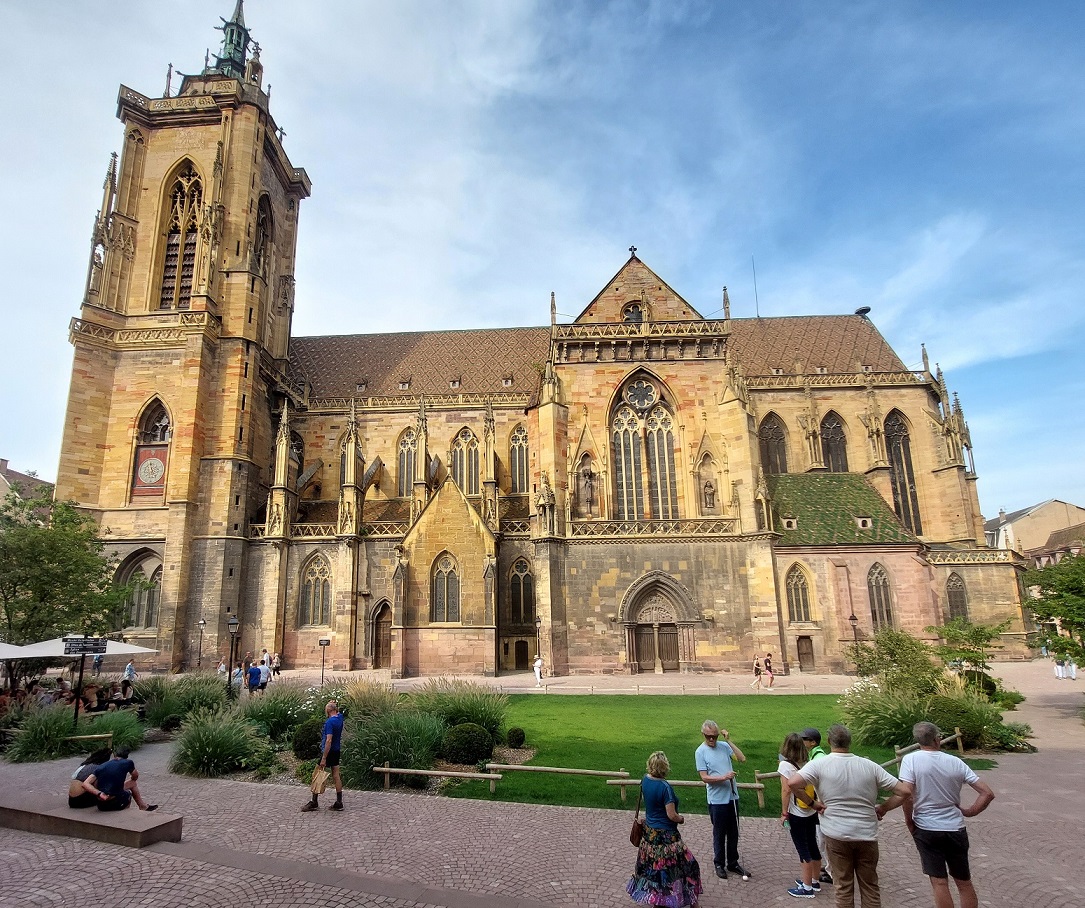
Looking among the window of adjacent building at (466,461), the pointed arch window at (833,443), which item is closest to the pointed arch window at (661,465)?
the window of adjacent building at (466,461)

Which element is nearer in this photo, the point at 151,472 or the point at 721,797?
the point at 721,797

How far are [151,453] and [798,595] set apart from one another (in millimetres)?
31468

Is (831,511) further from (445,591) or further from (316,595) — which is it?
(316,595)

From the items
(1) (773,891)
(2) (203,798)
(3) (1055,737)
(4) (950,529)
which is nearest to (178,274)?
(2) (203,798)

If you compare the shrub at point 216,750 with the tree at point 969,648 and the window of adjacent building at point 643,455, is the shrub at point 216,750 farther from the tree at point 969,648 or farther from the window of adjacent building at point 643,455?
the window of adjacent building at point 643,455

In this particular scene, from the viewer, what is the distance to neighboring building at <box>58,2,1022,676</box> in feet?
93.3

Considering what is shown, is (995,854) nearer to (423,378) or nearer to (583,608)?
(583,608)

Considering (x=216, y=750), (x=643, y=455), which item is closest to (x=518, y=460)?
(x=643, y=455)

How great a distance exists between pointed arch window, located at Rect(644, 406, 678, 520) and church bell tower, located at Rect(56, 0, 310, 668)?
1983cm

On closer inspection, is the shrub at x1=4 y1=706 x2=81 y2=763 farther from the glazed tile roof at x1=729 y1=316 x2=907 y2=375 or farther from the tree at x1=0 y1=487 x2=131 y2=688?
the glazed tile roof at x1=729 y1=316 x2=907 y2=375

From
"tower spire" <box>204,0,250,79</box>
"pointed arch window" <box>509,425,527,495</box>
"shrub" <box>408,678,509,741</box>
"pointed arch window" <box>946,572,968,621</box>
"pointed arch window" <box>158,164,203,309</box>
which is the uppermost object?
"tower spire" <box>204,0,250,79</box>

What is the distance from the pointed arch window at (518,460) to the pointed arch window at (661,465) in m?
8.89

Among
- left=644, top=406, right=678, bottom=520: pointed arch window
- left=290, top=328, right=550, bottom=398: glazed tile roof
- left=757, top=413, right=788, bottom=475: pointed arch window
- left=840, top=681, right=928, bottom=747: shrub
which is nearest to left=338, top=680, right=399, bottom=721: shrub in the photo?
left=840, top=681, right=928, bottom=747: shrub

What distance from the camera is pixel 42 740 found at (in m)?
13.5
